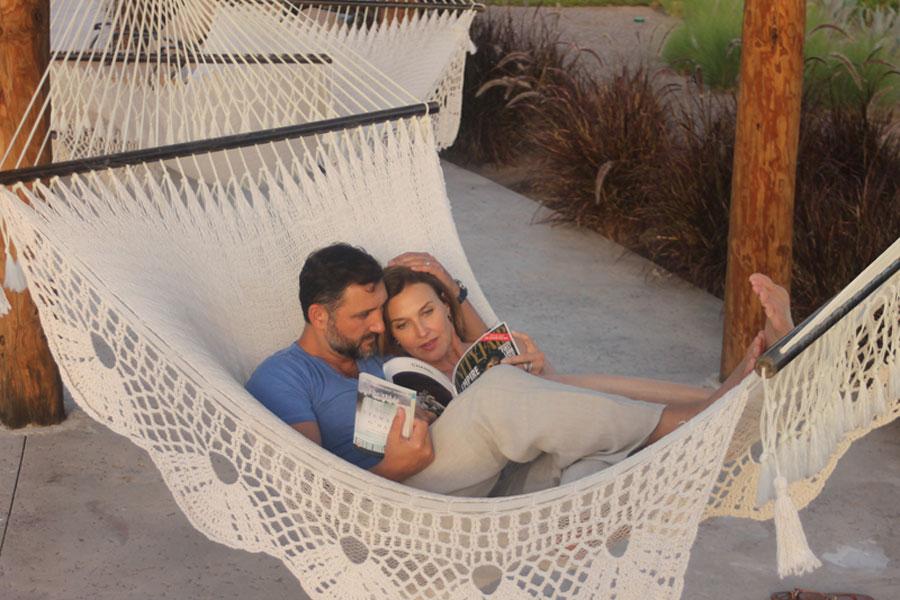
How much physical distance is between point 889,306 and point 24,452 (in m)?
1.90

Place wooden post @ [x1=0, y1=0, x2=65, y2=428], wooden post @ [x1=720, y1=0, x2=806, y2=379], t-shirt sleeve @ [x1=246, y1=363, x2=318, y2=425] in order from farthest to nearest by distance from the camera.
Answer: wooden post @ [x1=720, y1=0, x2=806, y2=379] < wooden post @ [x1=0, y1=0, x2=65, y2=428] < t-shirt sleeve @ [x1=246, y1=363, x2=318, y2=425]

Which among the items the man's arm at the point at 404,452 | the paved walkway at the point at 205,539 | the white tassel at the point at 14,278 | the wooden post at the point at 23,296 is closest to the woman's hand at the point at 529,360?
the man's arm at the point at 404,452

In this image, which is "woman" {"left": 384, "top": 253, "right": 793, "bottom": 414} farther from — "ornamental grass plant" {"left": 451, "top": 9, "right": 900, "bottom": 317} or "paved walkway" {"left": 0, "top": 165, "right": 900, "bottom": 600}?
"ornamental grass plant" {"left": 451, "top": 9, "right": 900, "bottom": 317}

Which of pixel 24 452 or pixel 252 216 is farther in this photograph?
pixel 24 452

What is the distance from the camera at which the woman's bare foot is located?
90.5 inches

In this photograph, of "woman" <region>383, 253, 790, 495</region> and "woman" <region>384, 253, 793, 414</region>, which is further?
"woman" <region>384, 253, 793, 414</region>

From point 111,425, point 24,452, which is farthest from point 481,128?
point 111,425

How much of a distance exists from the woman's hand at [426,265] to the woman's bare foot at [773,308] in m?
0.61

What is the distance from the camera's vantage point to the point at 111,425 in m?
2.07

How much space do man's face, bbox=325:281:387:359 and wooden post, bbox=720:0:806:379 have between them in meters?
1.16

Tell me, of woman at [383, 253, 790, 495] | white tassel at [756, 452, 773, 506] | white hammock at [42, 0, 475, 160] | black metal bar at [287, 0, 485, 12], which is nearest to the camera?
white tassel at [756, 452, 773, 506]

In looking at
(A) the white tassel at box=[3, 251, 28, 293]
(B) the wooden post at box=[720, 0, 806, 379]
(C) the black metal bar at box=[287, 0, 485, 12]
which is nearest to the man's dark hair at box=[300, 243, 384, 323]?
(A) the white tassel at box=[3, 251, 28, 293]

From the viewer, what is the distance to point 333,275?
7.91 feet

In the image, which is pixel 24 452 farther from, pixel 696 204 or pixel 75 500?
pixel 696 204
